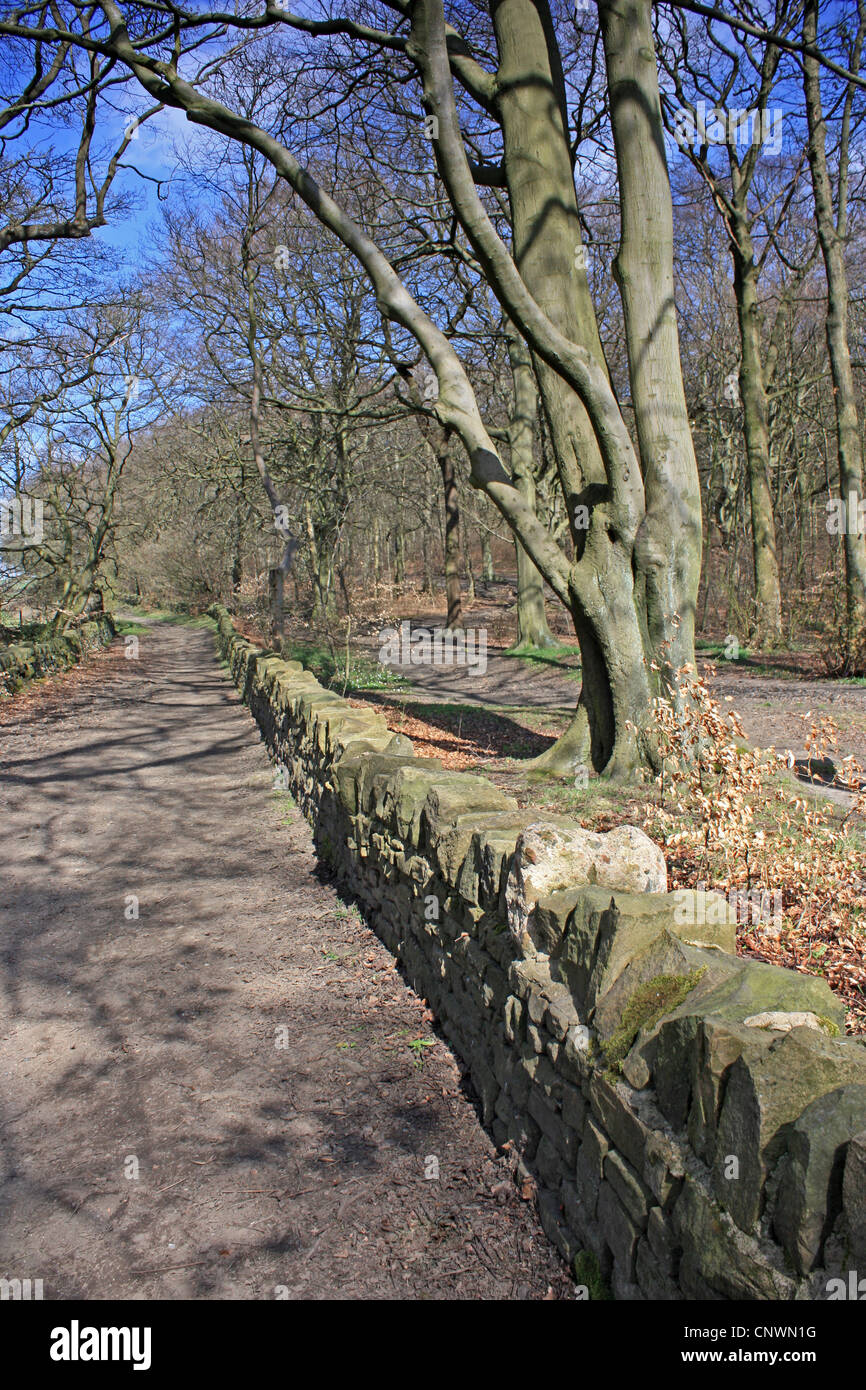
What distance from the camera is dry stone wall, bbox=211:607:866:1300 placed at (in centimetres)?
161

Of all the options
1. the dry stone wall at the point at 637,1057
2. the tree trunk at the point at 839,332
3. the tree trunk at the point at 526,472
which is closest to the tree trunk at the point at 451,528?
the tree trunk at the point at 526,472

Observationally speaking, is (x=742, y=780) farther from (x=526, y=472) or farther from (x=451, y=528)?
(x=451, y=528)

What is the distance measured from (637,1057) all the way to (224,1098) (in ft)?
7.00

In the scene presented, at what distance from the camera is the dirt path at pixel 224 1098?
2691 millimetres

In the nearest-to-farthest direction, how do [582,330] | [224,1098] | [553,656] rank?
[224,1098] → [582,330] → [553,656]

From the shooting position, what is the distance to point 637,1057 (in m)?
2.14

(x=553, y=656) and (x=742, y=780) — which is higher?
(x=553, y=656)

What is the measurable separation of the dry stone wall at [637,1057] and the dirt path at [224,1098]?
273 millimetres

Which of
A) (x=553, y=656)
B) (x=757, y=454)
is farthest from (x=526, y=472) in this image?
(x=757, y=454)

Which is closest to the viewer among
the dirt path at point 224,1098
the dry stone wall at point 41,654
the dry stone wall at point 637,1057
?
the dry stone wall at point 637,1057

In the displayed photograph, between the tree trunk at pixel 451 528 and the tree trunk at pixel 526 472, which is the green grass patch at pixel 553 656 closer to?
the tree trunk at pixel 526 472
